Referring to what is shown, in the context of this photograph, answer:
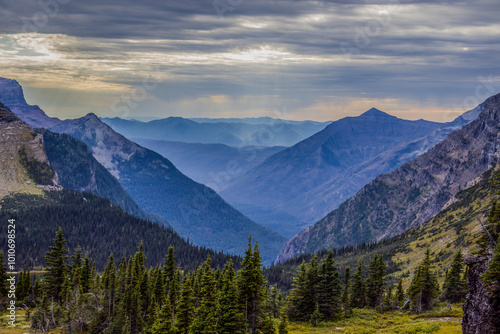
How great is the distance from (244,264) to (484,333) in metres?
25.7

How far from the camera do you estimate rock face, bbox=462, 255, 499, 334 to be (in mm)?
36719

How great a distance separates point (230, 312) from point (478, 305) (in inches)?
1015

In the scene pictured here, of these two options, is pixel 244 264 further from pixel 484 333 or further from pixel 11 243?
pixel 11 243

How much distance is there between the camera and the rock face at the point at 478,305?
36719mm

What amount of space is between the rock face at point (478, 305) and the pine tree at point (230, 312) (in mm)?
23743

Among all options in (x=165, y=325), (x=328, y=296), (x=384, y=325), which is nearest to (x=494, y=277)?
(x=384, y=325)

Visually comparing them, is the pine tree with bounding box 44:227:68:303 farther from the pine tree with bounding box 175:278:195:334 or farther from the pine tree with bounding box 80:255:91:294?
the pine tree with bounding box 175:278:195:334

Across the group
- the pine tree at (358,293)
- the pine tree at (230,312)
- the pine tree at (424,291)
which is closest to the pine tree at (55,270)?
the pine tree at (230,312)

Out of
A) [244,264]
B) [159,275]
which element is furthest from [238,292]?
[159,275]

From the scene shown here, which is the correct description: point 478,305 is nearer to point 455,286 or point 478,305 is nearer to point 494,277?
point 494,277

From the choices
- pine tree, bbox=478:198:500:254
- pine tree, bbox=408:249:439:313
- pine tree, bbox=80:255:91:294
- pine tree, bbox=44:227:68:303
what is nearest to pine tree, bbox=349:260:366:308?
pine tree, bbox=408:249:439:313

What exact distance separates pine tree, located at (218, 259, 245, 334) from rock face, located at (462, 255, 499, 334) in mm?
23743

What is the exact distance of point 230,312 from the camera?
51.2m

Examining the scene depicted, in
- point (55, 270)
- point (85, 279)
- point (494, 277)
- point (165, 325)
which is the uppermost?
point (55, 270)
